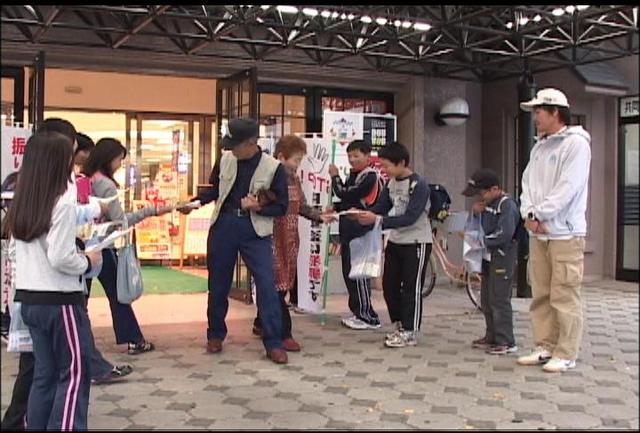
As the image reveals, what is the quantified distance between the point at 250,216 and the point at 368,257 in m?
1.31

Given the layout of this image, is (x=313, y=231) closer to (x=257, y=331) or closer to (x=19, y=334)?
(x=257, y=331)

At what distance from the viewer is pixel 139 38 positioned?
7.24 metres

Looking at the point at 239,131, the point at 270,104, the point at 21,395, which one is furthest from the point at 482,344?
the point at 270,104

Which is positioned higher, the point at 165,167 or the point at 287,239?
the point at 165,167

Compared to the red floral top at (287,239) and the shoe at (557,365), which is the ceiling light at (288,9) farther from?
the shoe at (557,365)

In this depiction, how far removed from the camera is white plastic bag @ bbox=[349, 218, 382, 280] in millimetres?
5664

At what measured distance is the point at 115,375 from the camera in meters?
4.25

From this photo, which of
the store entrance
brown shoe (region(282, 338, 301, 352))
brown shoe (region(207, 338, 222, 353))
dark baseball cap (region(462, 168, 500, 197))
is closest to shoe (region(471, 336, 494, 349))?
dark baseball cap (region(462, 168, 500, 197))

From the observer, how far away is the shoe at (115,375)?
4115 mm

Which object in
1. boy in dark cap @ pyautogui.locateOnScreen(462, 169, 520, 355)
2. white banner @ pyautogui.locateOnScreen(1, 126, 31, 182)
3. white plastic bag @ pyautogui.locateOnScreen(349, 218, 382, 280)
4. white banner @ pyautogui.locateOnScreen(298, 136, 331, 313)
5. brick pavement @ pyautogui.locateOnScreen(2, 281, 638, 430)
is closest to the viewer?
white banner @ pyautogui.locateOnScreen(1, 126, 31, 182)

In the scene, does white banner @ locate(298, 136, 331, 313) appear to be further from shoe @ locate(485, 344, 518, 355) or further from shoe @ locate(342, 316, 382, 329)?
shoe @ locate(485, 344, 518, 355)

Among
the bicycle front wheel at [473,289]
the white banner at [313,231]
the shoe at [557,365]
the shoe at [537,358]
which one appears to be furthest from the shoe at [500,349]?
the bicycle front wheel at [473,289]

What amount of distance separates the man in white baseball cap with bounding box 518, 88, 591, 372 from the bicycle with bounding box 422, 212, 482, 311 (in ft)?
7.45

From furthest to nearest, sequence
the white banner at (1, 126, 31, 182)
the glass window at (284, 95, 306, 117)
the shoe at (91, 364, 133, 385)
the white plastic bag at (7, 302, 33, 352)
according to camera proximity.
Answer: the glass window at (284, 95, 306, 117) < the shoe at (91, 364, 133, 385) < the white banner at (1, 126, 31, 182) < the white plastic bag at (7, 302, 33, 352)
